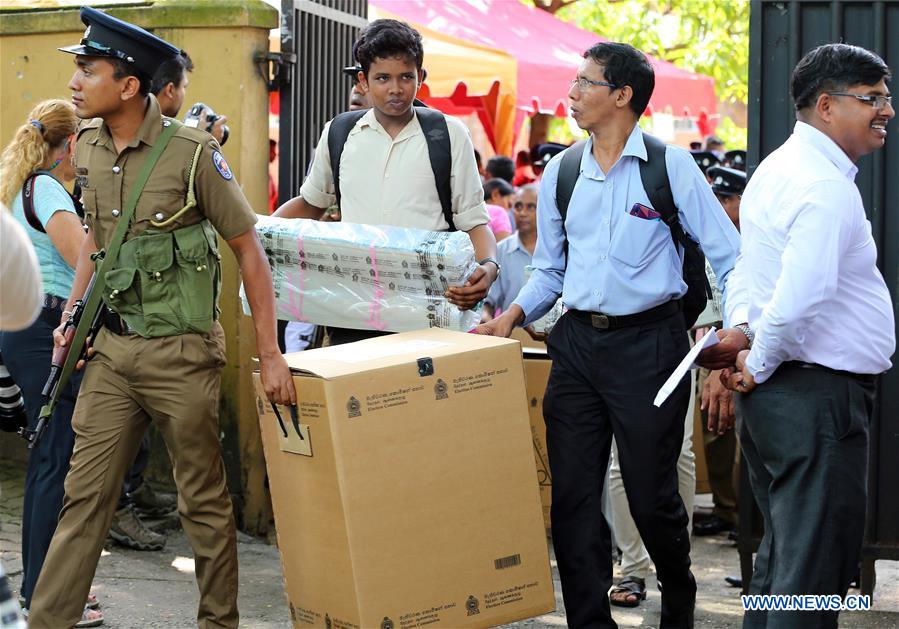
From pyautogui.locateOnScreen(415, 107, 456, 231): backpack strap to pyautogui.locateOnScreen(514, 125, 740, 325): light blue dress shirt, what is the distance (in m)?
0.55

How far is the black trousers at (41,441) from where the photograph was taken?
4797 millimetres

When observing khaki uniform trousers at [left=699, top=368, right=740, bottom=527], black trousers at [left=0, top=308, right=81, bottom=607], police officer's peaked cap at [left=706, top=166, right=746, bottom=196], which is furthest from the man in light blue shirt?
black trousers at [left=0, top=308, right=81, bottom=607]

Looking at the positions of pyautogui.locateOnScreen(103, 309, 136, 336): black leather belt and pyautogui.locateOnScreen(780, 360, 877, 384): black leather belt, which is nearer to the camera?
pyautogui.locateOnScreen(780, 360, 877, 384): black leather belt

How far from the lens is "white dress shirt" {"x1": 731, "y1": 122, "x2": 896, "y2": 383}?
353cm

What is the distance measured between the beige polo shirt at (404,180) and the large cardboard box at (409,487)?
2.65 ft

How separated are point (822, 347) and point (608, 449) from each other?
3.54 feet

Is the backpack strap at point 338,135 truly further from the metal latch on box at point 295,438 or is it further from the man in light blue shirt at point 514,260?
the man in light blue shirt at point 514,260

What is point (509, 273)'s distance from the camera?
701 cm

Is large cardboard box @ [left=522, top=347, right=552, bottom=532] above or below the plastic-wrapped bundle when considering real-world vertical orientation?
below

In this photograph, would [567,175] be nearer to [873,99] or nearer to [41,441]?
[873,99]

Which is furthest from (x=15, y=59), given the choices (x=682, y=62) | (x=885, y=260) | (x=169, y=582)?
(x=682, y=62)

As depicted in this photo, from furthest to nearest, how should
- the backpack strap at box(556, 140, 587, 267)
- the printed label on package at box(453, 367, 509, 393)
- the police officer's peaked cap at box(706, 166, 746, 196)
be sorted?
the police officer's peaked cap at box(706, 166, 746, 196), the backpack strap at box(556, 140, 587, 267), the printed label on package at box(453, 367, 509, 393)

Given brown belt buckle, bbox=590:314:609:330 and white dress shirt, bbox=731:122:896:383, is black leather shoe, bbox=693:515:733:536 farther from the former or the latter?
white dress shirt, bbox=731:122:896:383

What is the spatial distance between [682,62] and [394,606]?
2098 centimetres
